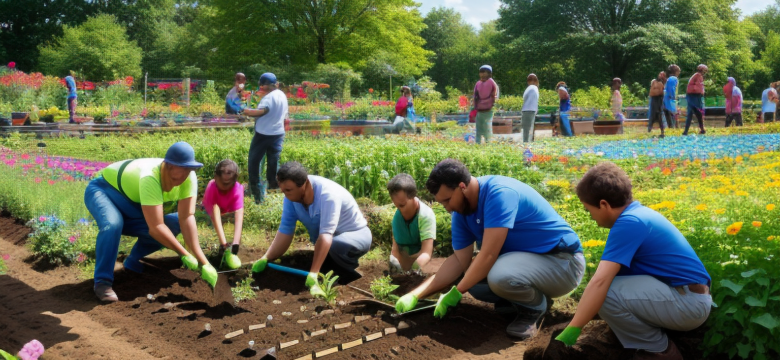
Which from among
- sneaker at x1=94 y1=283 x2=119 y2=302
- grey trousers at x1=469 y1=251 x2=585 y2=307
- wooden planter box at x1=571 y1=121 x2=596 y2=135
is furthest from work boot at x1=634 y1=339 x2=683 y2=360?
wooden planter box at x1=571 y1=121 x2=596 y2=135

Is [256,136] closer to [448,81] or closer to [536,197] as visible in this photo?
[536,197]

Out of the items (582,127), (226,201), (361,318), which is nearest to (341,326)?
(361,318)

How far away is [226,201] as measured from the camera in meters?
5.38

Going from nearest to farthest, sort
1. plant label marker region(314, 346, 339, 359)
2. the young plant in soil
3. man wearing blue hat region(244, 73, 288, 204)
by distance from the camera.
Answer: plant label marker region(314, 346, 339, 359), the young plant in soil, man wearing blue hat region(244, 73, 288, 204)

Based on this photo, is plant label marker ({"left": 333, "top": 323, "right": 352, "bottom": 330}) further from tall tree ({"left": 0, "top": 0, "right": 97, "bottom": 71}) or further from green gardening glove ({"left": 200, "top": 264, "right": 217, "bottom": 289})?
tall tree ({"left": 0, "top": 0, "right": 97, "bottom": 71})

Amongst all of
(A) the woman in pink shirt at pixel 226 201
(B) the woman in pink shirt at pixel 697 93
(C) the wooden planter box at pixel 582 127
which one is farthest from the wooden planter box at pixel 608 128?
(A) the woman in pink shirt at pixel 226 201

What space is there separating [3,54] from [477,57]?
29.1 m

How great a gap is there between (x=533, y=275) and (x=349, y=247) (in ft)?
5.44

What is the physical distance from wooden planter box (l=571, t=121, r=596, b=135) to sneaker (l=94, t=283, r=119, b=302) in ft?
44.5

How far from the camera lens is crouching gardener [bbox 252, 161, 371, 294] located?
446cm

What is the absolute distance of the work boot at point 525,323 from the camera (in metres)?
3.69

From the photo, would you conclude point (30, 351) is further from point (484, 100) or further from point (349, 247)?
point (484, 100)

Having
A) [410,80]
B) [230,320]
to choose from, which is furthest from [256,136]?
[410,80]

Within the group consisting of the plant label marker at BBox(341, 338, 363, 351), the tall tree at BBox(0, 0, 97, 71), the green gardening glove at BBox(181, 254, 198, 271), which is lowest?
the plant label marker at BBox(341, 338, 363, 351)
